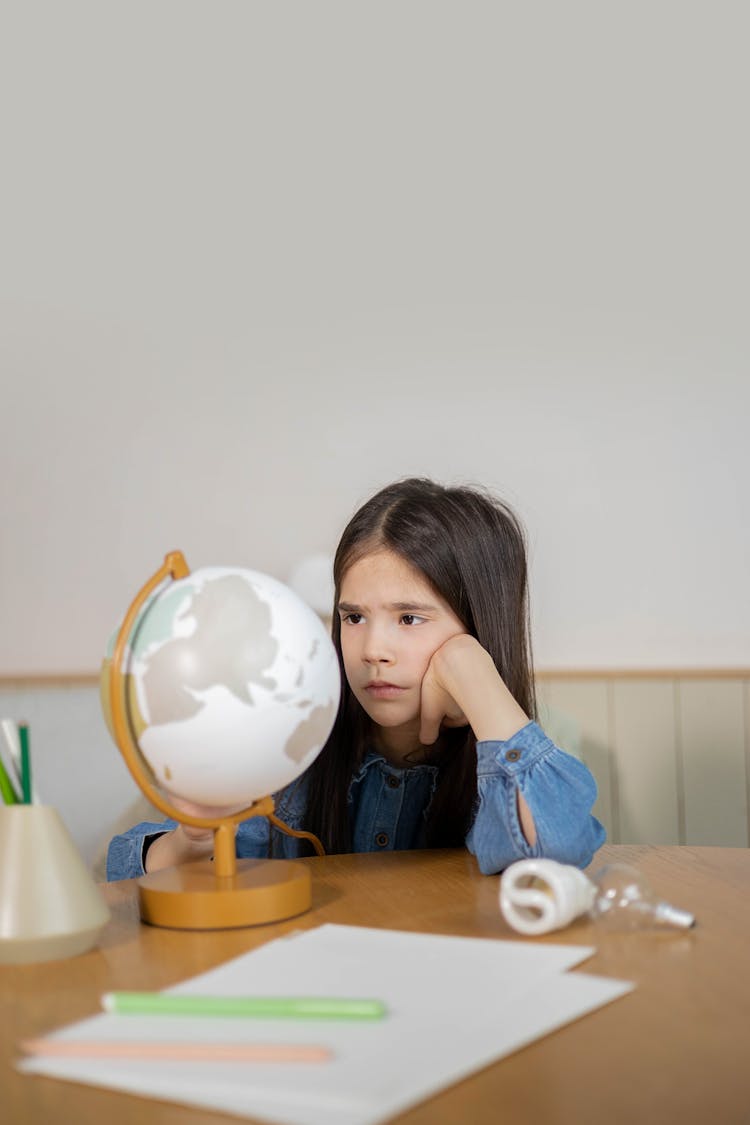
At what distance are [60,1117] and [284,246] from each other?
8.08 feet

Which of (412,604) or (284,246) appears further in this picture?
(284,246)

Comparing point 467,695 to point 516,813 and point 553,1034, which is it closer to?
point 516,813

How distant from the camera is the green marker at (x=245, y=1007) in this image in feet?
2.35

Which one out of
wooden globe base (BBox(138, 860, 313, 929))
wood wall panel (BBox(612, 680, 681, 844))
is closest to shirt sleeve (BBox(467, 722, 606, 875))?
wooden globe base (BBox(138, 860, 313, 929))

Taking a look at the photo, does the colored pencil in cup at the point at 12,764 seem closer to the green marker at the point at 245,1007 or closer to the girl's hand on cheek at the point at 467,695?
the green marker at the point at 245,1007

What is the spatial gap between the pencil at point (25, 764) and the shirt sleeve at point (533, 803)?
0.48 meters

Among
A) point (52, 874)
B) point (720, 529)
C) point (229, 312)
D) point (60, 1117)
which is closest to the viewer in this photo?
point (60, 1117)

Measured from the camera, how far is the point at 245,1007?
72 cm

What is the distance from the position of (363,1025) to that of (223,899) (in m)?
0.31

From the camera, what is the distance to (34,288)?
291 centimetres

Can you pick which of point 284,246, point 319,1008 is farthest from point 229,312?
point 319,1008

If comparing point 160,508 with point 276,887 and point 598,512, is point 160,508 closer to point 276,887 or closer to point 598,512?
point 598,512

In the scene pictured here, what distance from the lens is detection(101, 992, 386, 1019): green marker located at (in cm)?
72

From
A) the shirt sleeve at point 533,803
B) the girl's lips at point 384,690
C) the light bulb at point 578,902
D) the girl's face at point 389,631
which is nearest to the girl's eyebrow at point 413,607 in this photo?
the girl's face at point 389,631
